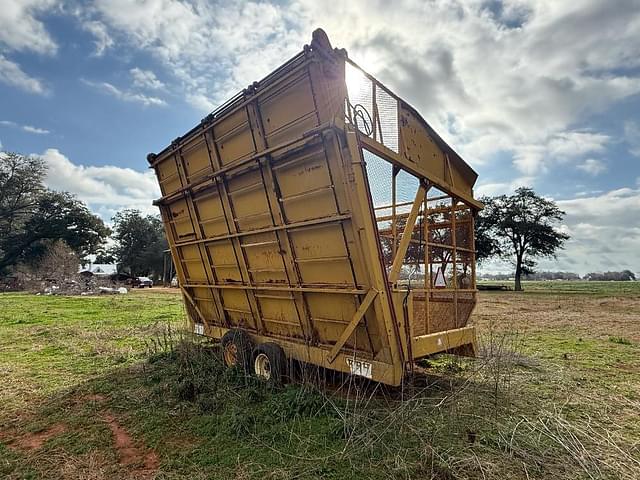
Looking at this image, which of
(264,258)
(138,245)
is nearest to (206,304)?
(264,258)

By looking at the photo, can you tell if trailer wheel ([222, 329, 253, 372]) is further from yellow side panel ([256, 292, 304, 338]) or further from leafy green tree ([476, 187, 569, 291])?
leafy green tree ([476, 187, 569, 291])

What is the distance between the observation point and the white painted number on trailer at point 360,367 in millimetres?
4023

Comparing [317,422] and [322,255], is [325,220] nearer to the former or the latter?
[322,255]

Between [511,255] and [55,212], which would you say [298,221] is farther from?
[55,212]

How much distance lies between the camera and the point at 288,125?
4.42 m

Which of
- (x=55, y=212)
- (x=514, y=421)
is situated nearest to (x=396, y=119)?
(x=514, y=421)

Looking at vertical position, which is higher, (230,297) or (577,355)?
(230,297)

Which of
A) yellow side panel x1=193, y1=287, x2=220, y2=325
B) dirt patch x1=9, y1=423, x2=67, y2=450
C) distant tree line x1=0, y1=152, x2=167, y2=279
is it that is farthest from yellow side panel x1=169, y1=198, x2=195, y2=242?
distant tree line x1=0, y1=152, x2=167, y2=279

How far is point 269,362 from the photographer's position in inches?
197

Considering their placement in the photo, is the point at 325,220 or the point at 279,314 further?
the point at 279,314

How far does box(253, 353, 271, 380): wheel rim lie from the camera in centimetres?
517

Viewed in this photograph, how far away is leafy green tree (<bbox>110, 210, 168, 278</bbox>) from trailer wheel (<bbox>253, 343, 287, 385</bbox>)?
48.2 metres

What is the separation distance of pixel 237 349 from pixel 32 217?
45.3 metres

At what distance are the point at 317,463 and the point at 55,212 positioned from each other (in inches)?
1859
